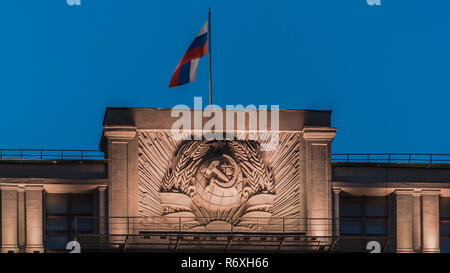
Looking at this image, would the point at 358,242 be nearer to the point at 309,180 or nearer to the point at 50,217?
the point at 309,180

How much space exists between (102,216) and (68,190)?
2209mm

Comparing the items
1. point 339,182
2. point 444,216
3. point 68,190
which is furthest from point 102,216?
point 444,216

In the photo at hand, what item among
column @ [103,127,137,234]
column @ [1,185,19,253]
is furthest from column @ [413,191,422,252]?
column @ [1,185,19,253]

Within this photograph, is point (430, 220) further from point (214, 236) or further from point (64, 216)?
point (64, 216)

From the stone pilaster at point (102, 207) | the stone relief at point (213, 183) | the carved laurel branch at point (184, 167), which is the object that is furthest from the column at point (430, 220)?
the stone pilaster at point (102, 207)

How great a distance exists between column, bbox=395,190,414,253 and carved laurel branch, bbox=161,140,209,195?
30.4 feet

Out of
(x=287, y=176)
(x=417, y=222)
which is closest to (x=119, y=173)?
(x=287, y=176)

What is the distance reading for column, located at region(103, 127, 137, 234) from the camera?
67500 mm

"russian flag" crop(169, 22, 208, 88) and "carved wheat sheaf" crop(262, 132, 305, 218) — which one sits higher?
"russian flag" crop(169, 22, 208, 88)

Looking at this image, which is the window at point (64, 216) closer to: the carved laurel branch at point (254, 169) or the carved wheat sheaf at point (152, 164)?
the carved wheat sheaf at point (152, 164)

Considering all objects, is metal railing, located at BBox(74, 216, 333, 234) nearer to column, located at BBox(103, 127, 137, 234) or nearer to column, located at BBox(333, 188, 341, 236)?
column, located at BBox(103, 127, 137, 234)

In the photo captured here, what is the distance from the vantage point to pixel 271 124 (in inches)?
2724

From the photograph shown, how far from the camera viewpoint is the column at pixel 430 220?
6931 centimetres

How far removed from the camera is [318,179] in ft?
226
